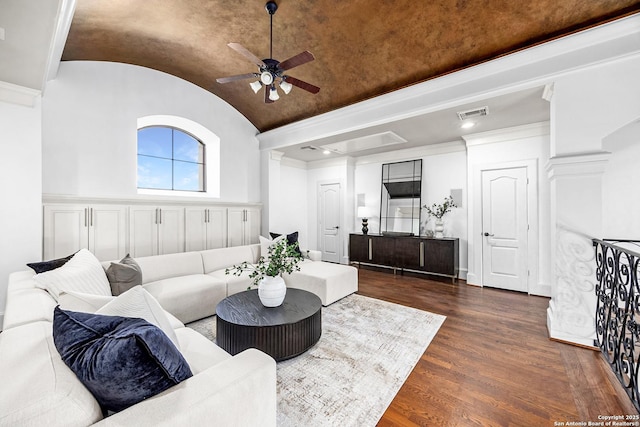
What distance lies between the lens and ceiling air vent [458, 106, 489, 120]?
11.2ft

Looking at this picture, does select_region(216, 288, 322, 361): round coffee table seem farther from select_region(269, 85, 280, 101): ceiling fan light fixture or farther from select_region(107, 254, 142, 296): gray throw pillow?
select_region(269, 85, 280, 101): ceiling fan light fixture

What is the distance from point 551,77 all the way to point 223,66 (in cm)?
408

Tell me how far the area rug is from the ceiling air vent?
104 inches

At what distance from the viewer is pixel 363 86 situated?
383cm

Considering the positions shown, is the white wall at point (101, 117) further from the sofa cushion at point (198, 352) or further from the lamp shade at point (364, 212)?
the lamp shade at point (364, 212)

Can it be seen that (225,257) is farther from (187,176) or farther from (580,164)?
(580,164)

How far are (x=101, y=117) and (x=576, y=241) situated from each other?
5.83m

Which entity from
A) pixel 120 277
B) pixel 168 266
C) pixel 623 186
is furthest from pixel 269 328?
pixel 623 186

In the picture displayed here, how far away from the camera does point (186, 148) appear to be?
15.8 feet

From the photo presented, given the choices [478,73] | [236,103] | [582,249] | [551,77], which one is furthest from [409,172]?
[236,103]

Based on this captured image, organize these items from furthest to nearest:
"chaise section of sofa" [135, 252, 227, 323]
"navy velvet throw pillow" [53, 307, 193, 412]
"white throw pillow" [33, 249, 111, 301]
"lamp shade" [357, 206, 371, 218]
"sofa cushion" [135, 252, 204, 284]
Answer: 1. "lamp shade" [357, 206, 371, 218]
2. "sofa cushion" [135, 252, 204, 284]
3. "chaise section of sofa" [135, 252, 227, 323]
4. "white throw pillow" [33, 249, 111, 301]
5. "navy velvet throw pillow" [53, 307, 193, 412]

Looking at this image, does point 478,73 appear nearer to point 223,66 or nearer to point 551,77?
point 551,77

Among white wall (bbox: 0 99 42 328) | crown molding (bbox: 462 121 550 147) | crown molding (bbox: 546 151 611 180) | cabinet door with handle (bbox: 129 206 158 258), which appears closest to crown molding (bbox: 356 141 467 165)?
crown molding (bbox: 462 121 550 147)

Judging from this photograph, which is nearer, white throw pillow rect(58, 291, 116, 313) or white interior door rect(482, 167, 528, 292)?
white throw pillow rect(58, 291, 116, 313)
